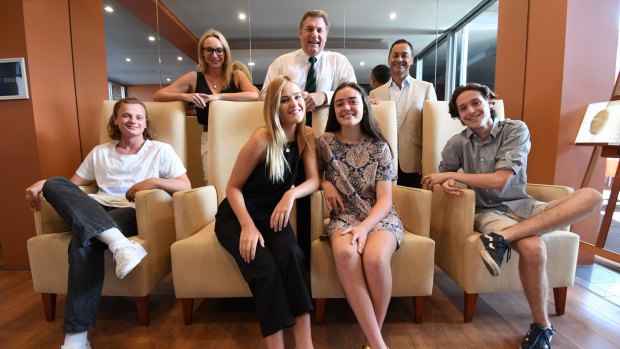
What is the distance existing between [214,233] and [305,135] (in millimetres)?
659

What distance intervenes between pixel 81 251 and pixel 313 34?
1.72 m

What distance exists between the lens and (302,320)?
123 centimetres

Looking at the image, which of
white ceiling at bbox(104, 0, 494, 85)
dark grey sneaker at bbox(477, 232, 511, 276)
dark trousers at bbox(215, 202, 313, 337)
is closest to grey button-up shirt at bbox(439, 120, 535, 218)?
dark grey sneaker at bbox(477, 232, 511, 276)

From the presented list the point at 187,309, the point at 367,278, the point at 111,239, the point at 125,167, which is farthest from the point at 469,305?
the point at 125,167

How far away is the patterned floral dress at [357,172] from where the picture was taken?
1.52 m

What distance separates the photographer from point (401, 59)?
2191 millimetres

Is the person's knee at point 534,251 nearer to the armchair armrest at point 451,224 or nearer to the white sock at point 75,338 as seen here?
the armchair armrest at point 451,224

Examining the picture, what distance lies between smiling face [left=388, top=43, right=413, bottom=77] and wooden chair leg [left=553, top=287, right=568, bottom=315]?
5.19ft

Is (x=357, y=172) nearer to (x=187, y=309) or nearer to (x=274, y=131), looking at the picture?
(x=274, y=131)

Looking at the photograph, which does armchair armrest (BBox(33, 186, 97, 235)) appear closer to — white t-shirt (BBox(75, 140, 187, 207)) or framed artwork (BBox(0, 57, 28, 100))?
white t-shirt (BBox(75, 140, 187, 207))

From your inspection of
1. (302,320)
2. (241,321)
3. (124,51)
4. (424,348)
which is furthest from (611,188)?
(124,51)

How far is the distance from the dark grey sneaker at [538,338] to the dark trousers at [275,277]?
37.5 inches

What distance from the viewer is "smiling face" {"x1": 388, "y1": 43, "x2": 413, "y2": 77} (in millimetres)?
2195

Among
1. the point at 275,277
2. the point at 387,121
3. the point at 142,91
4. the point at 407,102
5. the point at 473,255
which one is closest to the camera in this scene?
the point at 275,277
